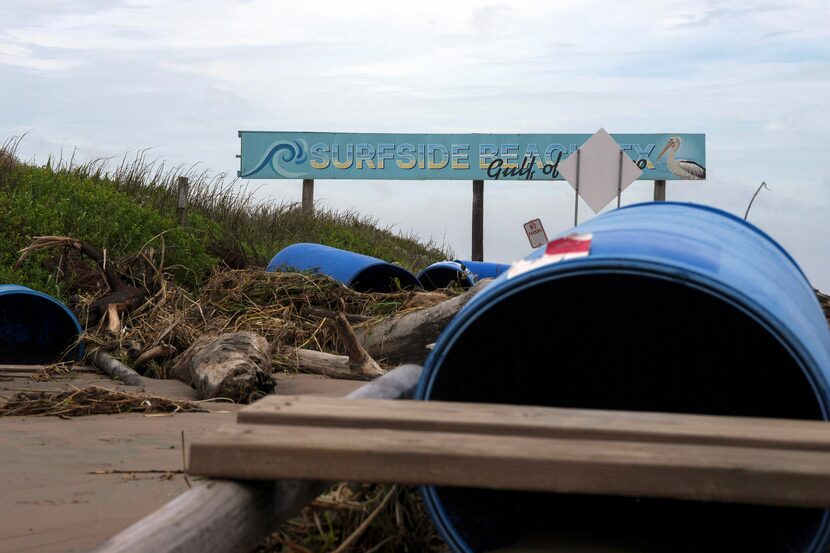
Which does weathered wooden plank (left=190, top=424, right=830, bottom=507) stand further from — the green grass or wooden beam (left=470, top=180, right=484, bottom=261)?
wooden beam (left=470, top=180, right=484, bottom=261)

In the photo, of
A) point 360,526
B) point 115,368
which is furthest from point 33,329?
point 360,526

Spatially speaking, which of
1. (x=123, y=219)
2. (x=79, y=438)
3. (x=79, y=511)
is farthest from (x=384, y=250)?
(x=79, y=511)

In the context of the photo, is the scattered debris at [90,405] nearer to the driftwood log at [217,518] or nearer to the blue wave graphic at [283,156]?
the driftwood log at [217,518]

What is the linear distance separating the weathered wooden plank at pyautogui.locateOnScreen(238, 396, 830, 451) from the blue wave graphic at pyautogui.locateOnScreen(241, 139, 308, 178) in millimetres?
24914

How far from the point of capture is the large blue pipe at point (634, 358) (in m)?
3.39

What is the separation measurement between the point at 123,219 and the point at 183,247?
76.3 inches

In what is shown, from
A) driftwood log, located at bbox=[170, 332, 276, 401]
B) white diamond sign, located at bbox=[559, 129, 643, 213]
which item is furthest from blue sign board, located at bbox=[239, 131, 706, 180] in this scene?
driftwood log, located at bbox=[170, 332, 276, 401]

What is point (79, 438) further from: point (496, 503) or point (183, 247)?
point (183, 247)

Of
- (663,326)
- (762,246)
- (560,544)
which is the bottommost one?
(560,544)

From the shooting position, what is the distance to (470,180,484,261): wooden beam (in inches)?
1083

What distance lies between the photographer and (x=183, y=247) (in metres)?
14.0

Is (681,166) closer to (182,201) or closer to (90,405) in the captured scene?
(182,201)

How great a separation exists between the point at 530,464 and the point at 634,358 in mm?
2153

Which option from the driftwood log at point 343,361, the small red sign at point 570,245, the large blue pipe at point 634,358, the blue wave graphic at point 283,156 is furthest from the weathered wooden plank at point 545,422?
the blue wave graphic at point 283,156
